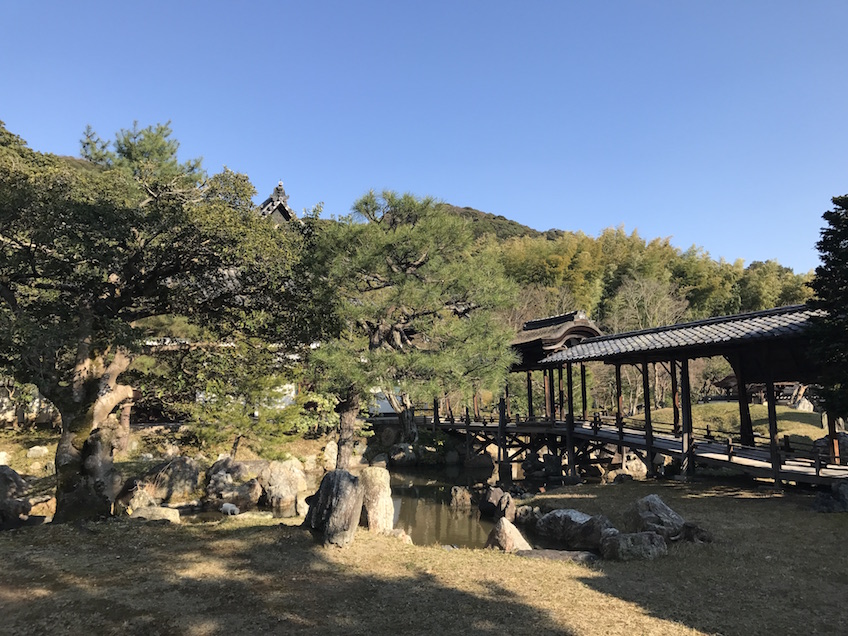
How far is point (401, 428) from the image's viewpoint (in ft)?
81.3

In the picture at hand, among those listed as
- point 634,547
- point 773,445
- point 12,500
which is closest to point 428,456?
point 773,445

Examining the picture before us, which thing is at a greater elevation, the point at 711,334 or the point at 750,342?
the point at 711,334

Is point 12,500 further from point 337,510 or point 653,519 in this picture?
point 653,519

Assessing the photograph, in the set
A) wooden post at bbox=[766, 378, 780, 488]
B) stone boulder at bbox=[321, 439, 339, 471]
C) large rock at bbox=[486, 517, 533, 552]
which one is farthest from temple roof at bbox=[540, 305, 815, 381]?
stone boulder at bbox=[321, 439, 339, 471]

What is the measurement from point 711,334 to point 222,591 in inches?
442

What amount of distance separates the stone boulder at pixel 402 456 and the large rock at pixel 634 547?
15.8 meters

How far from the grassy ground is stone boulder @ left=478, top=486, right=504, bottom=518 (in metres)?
6.21

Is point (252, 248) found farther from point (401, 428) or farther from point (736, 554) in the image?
point (401, 428)

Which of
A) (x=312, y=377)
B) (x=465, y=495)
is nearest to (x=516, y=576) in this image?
(x=312, y=377)

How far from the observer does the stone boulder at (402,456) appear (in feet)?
75.1

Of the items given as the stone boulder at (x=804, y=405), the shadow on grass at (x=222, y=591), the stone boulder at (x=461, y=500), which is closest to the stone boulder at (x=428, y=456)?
the stone boulder at (x=461, y=500)

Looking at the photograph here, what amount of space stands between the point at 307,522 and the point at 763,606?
5.92 metres

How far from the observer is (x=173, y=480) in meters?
14.9

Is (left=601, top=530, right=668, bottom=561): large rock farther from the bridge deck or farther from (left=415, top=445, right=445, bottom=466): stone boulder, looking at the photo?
(left=415, top=445, right=445, bottom=466): stone boulder
